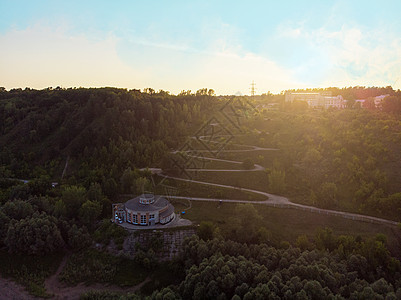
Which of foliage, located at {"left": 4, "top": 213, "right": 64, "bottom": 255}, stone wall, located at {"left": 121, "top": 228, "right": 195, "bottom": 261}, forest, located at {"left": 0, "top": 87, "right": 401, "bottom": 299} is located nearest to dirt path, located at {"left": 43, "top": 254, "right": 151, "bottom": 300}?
forest, located at {"left": 0, "top": 87, "right": 401, "bottom": 299}

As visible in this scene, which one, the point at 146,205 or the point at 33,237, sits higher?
the point at 146,205

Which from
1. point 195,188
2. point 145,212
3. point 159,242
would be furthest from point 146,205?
point 195,188

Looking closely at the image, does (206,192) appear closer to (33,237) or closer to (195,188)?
(195,188)

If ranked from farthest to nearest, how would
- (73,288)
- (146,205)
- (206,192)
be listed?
(206,192)
(146,205)
(73,288)

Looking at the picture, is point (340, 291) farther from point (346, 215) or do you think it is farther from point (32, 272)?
point (32, 272)

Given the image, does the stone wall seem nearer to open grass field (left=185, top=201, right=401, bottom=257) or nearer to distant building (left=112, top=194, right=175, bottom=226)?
distant building (left=112, top=194, right=175, bottom=226)

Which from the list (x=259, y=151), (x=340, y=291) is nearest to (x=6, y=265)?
(x=340, y=291)
